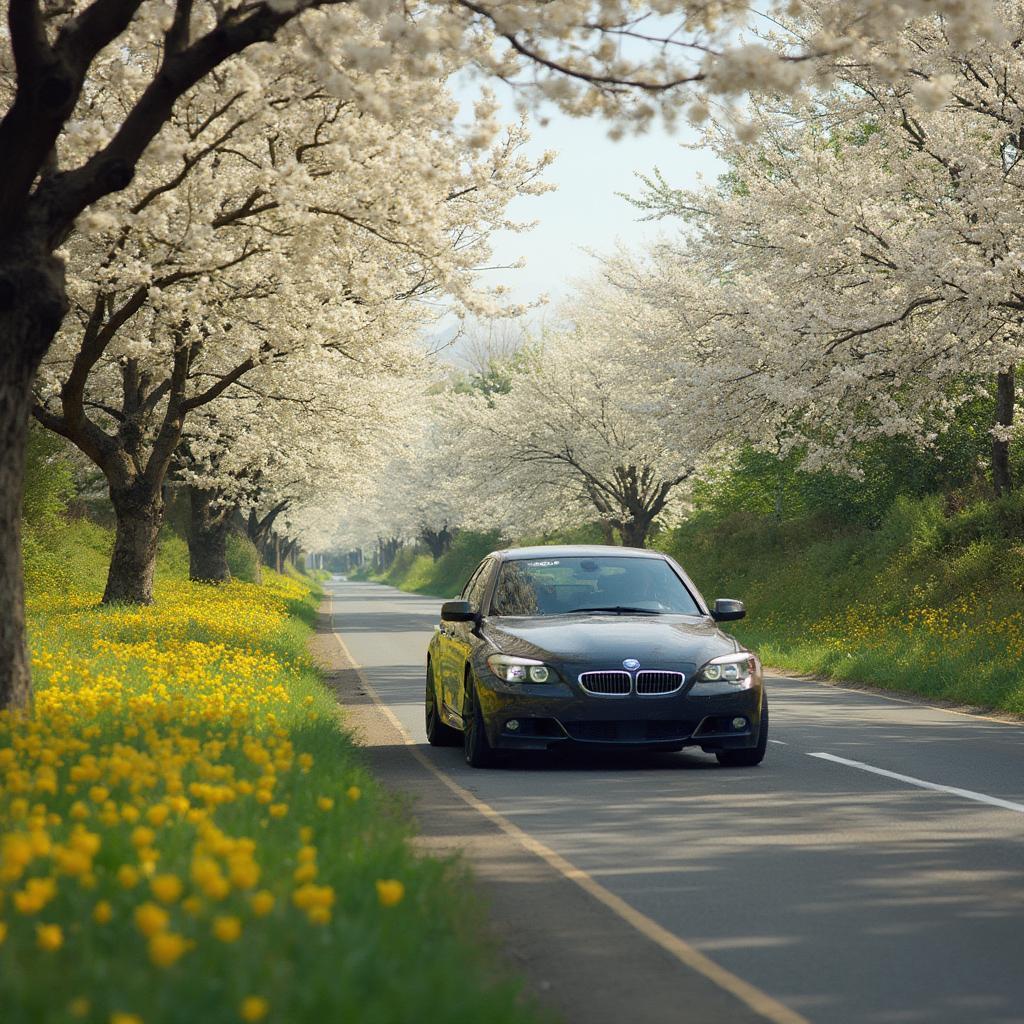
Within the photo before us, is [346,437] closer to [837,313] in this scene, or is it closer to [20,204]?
[837,313]

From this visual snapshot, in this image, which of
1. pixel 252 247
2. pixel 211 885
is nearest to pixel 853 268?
pixel 252 247

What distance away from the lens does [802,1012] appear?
205 inches

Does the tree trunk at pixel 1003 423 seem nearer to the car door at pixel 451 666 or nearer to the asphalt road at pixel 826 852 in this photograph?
the asphalt road at pixel 826 852

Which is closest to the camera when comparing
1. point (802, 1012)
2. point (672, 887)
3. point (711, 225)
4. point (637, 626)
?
point (802, 1012)

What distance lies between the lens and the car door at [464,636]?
12.6 m

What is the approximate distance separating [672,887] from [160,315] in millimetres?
14697

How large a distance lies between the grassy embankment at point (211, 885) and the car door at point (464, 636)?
1.78m

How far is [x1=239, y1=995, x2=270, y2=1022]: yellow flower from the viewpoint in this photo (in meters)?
3.46

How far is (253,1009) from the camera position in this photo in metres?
3.46

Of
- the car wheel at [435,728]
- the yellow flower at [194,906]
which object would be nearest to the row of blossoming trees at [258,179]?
the car wheel at [435,728]

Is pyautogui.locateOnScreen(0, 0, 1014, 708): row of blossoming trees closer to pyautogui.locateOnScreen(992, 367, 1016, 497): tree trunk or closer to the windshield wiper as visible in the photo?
the windshield wiper

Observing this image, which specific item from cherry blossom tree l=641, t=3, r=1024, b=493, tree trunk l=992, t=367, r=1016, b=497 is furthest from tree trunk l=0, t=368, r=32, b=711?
tree trunk l=992, t=367, r=1016, b=497

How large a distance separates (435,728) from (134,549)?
12.6 meters

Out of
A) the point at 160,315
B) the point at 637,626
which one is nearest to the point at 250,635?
the point at 160,315
